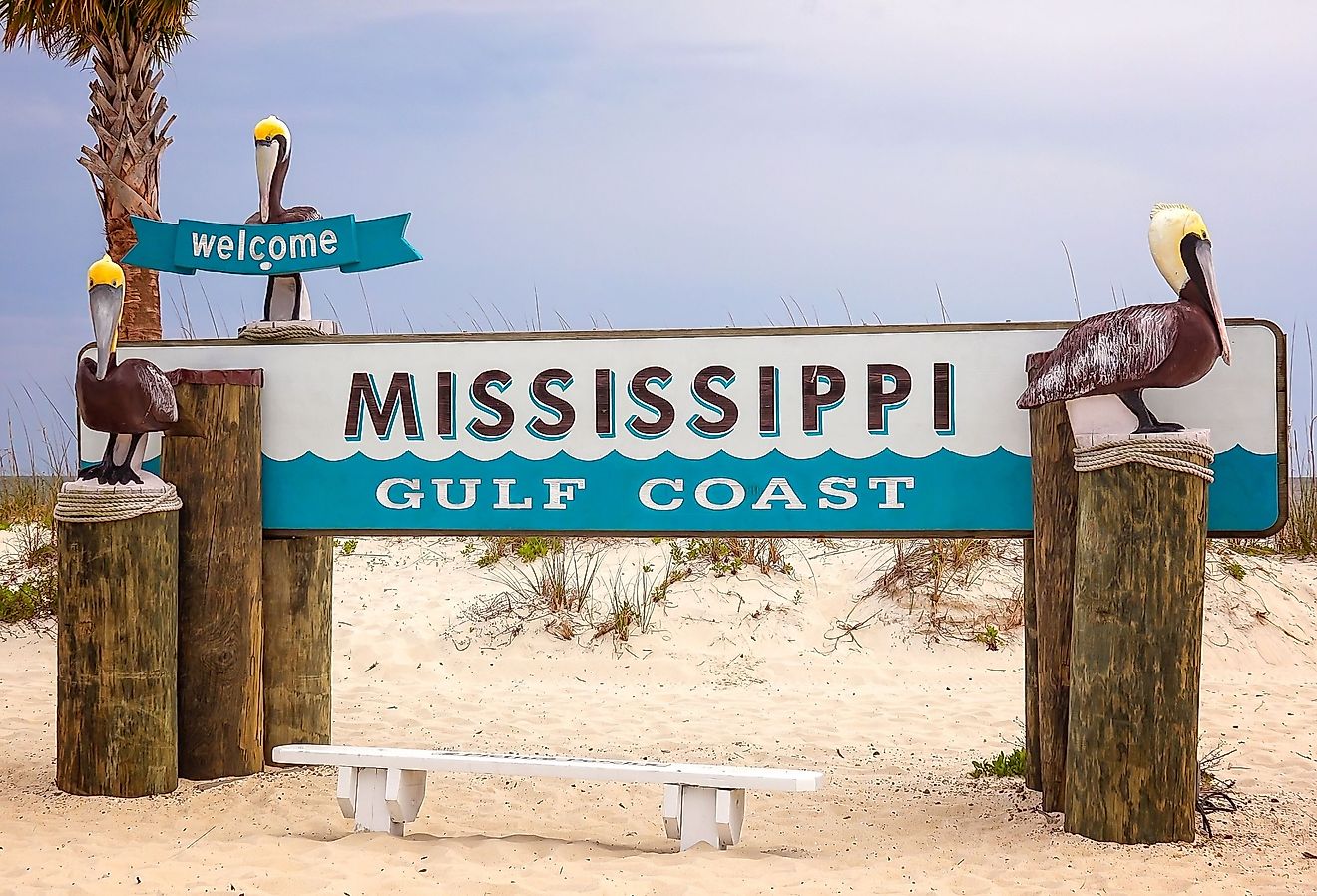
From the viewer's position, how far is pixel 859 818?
201 inches

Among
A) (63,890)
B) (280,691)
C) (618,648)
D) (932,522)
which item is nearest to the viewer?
(63,890)

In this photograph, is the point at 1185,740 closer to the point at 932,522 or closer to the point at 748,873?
the point at 932,522

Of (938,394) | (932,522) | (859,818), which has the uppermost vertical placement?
(938,394)

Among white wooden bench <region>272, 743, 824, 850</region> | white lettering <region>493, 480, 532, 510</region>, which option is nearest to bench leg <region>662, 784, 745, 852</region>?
white wooden bench <region>272, 743, 824, 850</region>

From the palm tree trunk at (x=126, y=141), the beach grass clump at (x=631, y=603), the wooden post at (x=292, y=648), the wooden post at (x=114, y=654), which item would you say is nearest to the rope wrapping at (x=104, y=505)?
the wooden post at (x=114, y=654)

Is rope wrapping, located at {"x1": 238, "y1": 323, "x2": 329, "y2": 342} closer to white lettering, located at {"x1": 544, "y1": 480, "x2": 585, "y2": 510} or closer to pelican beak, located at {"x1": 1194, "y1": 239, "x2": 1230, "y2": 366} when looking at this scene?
white lettering, located at {"x1": 544, "y1": 480, "x2": 585, "y2": 510}

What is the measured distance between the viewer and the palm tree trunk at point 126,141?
1149cm

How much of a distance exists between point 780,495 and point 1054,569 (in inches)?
44.2

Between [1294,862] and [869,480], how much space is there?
6.79 ft

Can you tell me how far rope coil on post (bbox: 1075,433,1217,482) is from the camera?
4223mm

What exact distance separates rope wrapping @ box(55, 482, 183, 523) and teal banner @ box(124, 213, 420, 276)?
1.11 meters

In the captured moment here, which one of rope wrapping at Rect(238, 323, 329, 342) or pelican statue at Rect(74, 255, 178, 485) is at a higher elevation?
rope wrapping at Rect(238, 323, 329, 342)

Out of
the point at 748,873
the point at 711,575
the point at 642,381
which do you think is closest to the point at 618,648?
the point at 711,575

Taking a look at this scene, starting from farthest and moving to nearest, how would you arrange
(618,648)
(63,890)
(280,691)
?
1. (618,648)
2. (280,691)
3. (63,890)
